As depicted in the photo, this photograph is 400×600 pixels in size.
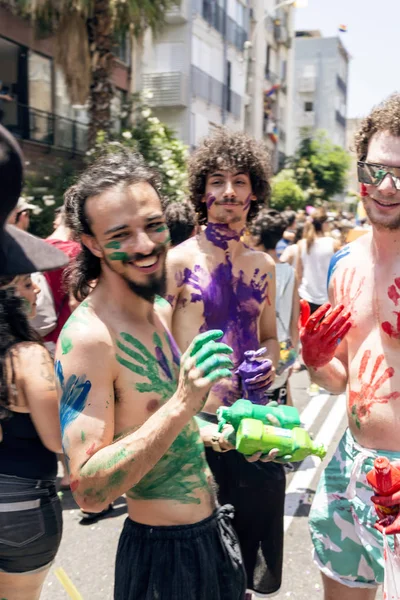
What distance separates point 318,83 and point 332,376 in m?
56.6

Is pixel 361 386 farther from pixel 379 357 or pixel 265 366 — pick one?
pixel 265 366

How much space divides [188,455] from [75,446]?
42 cm

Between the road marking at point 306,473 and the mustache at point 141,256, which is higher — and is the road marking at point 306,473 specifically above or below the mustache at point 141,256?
below

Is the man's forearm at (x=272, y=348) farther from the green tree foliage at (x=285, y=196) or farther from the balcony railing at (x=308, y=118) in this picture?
the balcony railing at (x=308, y=118)

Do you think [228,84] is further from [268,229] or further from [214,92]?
[268,229]

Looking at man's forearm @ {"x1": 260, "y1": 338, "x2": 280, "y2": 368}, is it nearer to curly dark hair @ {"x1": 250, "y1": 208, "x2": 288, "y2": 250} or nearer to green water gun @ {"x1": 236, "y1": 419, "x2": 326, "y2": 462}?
green water gun @ {"x1": 236, "y1": 419, "x2": 326, "y2": 462}

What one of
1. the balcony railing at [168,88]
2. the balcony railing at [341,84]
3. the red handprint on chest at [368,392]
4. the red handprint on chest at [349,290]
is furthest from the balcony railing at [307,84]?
the red handprint on chest at [368,392]

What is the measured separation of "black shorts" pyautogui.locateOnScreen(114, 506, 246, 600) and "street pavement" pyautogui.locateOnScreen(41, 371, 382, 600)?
5.38ft

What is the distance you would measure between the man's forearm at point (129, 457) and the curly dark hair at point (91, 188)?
59 centimetres

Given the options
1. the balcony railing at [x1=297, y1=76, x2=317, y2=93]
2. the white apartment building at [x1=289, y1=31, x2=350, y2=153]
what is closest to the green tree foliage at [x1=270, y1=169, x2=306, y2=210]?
the white apartment building at [x1=289, y1=31, x2=350, y2=153]

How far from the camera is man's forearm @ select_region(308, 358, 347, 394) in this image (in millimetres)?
2523

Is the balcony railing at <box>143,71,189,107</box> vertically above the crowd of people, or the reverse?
the balcony railing at <box>143,71,189,107</box>

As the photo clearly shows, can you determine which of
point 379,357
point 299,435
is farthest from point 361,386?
point 299,435

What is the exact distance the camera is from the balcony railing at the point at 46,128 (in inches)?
615
